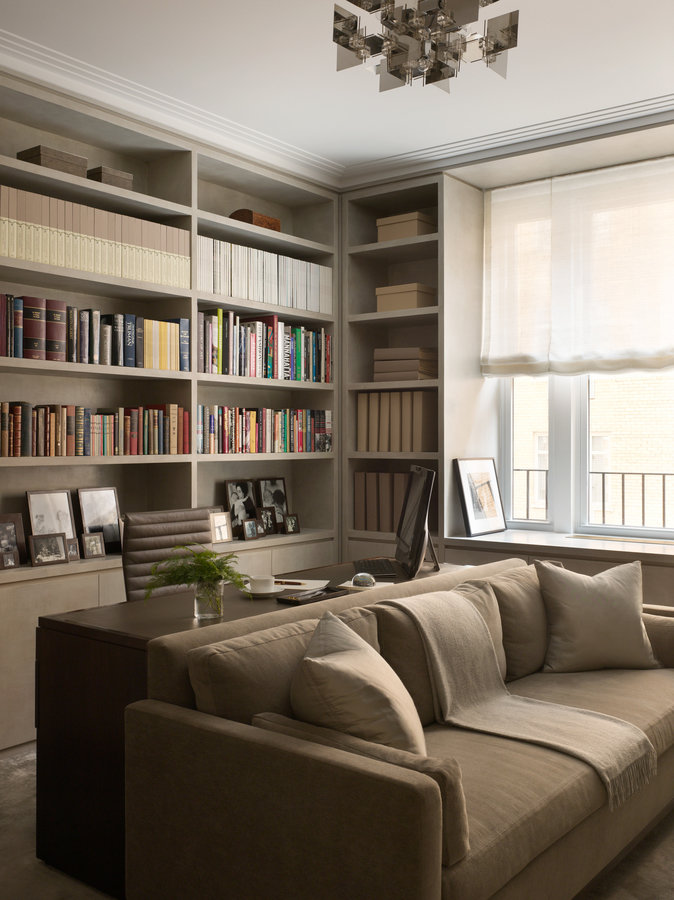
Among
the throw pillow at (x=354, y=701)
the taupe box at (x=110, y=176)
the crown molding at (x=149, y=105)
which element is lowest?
the throw pillow at (x=354, y=701)

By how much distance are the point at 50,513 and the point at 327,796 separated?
7.78 feet

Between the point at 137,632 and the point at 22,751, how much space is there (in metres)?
1.50

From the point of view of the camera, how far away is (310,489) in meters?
5.13

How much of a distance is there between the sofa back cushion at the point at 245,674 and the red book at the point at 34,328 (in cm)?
187

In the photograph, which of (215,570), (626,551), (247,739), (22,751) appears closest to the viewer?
(247,739)

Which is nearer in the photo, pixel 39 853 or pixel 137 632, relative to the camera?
pixel 137 632

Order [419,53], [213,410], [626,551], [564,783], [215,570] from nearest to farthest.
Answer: [564,783], [419,53], [215,570], [626,551], [213,410]

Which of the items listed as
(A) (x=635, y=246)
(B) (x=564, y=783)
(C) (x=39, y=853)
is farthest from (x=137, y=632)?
(A) (x=635, y=246)

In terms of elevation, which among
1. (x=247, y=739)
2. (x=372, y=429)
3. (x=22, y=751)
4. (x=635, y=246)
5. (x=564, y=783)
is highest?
(x=635, y=246)

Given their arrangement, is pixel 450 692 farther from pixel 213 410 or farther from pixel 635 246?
pixel 635 246

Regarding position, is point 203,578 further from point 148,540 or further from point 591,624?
point 591,624

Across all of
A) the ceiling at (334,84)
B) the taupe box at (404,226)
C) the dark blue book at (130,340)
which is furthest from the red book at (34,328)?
the taupe box at (404,226)

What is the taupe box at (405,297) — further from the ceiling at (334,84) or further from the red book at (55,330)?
the red book at (55,330)

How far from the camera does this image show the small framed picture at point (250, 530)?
4.54m
